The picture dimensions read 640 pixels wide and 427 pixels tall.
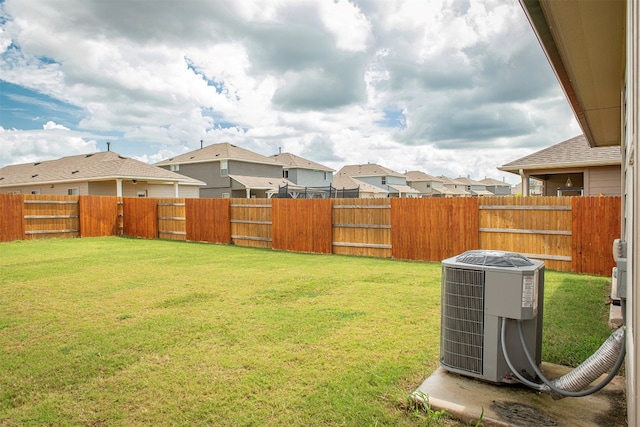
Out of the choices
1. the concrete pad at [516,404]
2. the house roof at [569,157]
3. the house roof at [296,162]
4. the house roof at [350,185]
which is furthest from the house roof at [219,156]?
the concrete pad at [516,404]

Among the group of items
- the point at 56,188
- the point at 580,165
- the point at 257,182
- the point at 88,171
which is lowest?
the point at 56,188

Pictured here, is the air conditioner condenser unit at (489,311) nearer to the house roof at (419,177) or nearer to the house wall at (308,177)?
the house wall at (308,177)

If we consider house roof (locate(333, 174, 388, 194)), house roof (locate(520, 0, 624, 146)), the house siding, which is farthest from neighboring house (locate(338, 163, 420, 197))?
house roof (locate(520, 0, 624, 146))

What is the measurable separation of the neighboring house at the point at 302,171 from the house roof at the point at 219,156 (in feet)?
10.4

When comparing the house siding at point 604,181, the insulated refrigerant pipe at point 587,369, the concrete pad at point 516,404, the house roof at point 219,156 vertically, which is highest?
the house roof at point 219,156

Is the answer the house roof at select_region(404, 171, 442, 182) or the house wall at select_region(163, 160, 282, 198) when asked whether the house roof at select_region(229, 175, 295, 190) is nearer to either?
the house wall at select_region(163, 160, 282, 198)

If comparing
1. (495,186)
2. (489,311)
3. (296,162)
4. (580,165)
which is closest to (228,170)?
(296,162)

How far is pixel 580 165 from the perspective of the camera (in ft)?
43.3

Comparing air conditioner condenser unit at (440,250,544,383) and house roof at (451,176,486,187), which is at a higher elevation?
house roof at (451,176,486,187)

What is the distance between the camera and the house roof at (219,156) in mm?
32481

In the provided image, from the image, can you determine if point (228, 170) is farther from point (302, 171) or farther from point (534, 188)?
point (534, 188)

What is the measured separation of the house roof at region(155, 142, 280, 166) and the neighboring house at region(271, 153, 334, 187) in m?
3.17

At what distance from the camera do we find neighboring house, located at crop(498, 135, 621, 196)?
43.0 ft

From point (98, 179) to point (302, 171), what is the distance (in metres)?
21.0
